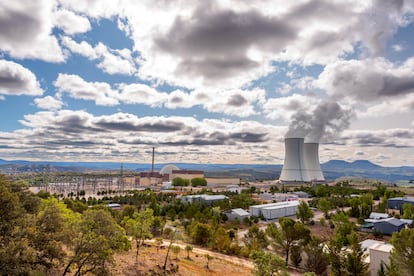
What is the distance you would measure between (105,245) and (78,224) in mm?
1472

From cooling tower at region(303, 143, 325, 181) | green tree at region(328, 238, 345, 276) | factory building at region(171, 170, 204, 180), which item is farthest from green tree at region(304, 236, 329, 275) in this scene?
factory building at region(171, 170, 204, 180)

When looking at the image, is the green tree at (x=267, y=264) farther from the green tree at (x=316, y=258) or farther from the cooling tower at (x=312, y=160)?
the cooling tower at (x=312, y=160)

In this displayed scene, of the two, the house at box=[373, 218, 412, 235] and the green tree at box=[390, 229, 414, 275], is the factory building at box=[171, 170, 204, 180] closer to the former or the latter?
the house at box=[373, 218, 412, 235]

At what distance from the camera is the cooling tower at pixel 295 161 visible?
69875 millimetres

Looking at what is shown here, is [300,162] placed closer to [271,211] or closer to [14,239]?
[271,211]

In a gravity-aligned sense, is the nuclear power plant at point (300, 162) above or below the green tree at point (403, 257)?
above

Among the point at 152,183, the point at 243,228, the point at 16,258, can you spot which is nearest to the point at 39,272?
the point at 16,258

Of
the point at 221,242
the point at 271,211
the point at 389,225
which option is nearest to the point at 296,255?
the point at 221,242

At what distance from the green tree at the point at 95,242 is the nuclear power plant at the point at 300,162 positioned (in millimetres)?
63511

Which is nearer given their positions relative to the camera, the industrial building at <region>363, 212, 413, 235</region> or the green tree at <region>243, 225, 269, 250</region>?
the green tree at <region>243, 225, 269, 250</region>

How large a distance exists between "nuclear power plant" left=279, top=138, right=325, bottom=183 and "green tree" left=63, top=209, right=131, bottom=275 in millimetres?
63511

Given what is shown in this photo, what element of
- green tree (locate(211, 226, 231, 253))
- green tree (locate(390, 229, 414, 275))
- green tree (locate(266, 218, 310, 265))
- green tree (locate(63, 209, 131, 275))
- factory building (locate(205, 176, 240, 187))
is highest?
green tree (locate(63, 209, 131, 275))

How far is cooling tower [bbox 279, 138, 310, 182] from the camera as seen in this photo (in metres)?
69.9

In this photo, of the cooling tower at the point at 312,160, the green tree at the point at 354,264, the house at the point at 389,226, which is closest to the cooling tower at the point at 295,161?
the cooling tower at the point at 312,160
